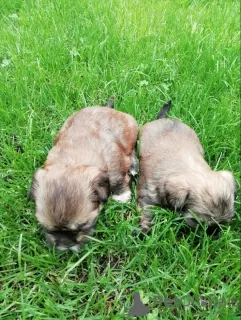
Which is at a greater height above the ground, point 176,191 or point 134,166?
point 176,191

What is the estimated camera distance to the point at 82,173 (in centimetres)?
264

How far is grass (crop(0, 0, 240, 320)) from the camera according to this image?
8.54ft

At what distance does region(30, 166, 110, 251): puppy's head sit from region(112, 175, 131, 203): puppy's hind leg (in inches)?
16.1

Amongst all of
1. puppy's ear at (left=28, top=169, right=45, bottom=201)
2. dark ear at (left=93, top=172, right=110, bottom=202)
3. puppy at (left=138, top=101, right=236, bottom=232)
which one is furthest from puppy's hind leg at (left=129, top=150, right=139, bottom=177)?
puppy's ear at (left=28, top=169, right=45, bottom=201)

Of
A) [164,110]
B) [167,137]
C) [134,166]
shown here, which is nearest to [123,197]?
[134,166]

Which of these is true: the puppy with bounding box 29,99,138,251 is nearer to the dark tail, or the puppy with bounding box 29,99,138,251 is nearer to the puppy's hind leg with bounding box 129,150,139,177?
the puppy's hind leg with bounding box 129,150,139,177

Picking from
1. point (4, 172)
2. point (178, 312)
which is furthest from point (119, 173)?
point (178, 312)

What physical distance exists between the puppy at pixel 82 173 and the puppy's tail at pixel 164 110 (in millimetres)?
258

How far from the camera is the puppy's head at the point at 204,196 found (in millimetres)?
2652

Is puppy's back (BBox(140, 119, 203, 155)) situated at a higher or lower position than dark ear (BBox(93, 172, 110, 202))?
lower

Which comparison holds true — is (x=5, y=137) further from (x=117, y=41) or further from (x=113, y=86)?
(x=117, y=41)

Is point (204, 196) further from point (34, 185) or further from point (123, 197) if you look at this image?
point (34, 185)

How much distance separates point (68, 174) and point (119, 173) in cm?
74

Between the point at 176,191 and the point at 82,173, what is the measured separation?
27.9 inches
